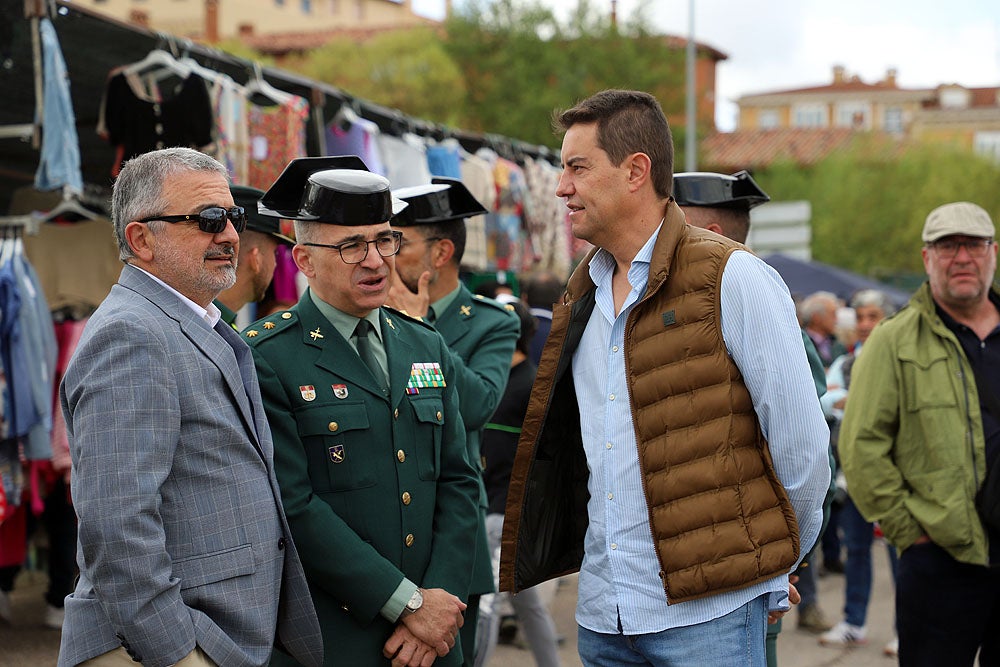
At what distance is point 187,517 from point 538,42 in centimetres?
3659

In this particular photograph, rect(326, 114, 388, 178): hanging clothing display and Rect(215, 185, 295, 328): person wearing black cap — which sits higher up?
Rect(326, 114, 388, 178): hanging clothing display

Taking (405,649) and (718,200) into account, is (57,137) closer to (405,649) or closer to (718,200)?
(718,200)

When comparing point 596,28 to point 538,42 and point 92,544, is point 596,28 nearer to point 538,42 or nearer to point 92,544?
point 538,42

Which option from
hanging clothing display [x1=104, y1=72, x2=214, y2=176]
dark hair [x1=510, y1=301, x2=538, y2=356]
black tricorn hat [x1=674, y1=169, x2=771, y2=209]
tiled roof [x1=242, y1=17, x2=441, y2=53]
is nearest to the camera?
black tricorn hat [x1=674, y1=169, x2=771, y2=209]

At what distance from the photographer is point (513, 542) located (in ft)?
10.9

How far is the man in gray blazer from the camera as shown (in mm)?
2611

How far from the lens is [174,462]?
2750 millimetres

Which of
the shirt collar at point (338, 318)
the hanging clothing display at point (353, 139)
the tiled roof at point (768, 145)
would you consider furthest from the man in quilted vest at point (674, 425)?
the tiled roof at point (768, 145)

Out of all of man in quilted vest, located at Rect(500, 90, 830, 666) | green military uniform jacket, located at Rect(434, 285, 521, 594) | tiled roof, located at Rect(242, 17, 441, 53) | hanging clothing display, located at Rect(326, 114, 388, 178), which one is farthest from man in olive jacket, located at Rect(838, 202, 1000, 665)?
tiled roof, located at Rect(242, 17, 441, 53)

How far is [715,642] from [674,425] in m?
0.55

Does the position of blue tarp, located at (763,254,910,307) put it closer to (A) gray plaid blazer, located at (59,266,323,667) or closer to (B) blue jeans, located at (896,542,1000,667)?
(B) blue jeans, located at (896,542,1000,667)

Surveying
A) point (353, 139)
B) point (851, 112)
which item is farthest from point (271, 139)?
point (851, 112)

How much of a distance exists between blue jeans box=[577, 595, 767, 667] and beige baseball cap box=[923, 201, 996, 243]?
238 cm

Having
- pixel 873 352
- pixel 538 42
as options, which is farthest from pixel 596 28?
pixel 873 352
